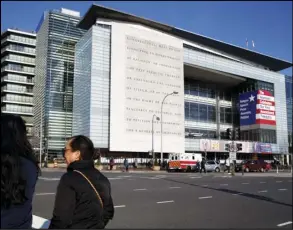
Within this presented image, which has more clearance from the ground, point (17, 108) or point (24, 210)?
point (17, 108)

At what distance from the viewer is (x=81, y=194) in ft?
10.5

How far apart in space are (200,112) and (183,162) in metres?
37.1

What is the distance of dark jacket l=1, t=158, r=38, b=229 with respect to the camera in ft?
8.36

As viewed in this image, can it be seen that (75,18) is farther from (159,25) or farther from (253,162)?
(253,162)

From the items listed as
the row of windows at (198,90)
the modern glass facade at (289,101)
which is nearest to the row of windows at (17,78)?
the row of windows at (198,90)

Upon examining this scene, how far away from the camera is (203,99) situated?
82.9m

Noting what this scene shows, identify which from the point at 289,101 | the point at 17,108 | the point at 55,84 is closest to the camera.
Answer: the point at 55,84

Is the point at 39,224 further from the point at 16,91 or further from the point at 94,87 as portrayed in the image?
the point at 16,91

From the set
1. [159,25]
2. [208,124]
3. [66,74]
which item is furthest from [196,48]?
[66,74]

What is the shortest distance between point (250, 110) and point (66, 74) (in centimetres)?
4018

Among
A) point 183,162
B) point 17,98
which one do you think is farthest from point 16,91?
point 183,162

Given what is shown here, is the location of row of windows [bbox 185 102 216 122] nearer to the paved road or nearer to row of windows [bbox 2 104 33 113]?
row of windows [bbox 2 104 33 113]

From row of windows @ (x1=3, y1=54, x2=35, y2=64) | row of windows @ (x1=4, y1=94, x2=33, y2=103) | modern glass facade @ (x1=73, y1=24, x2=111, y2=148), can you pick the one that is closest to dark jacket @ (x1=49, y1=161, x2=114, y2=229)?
modern glass facade @ (x1=73, y1=24, x2=111, y2=148)

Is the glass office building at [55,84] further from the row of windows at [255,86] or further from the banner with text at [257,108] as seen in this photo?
the row of windows at [255,86]
